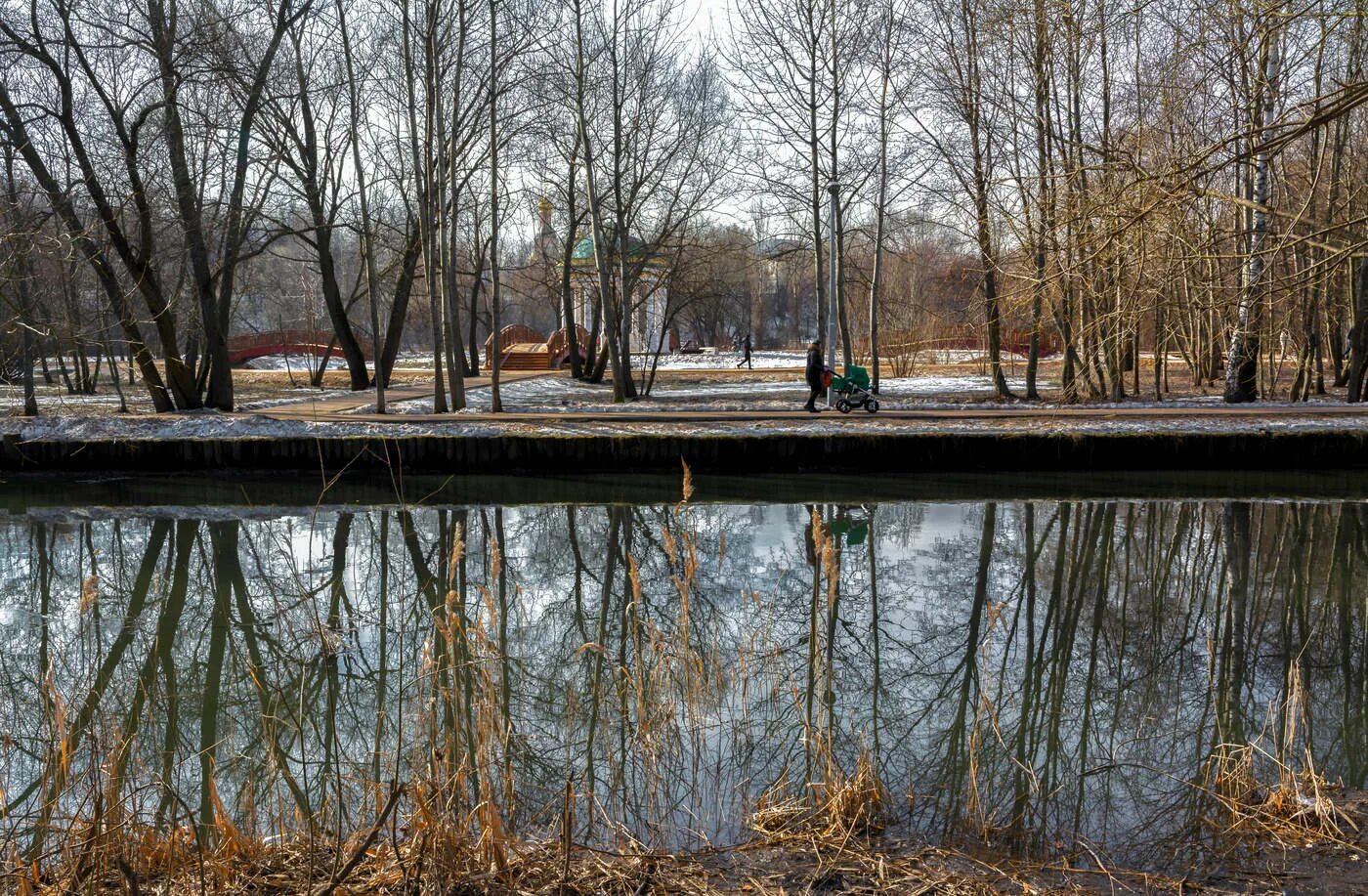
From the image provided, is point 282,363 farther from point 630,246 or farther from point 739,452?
point 739,452

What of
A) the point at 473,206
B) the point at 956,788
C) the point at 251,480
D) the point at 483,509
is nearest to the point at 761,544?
the point at 483,509

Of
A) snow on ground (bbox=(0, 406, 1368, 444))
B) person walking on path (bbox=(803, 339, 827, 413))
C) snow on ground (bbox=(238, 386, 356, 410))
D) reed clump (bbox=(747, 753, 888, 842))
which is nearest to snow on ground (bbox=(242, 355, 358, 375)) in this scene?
snow on ground (bbox=(238, 386, 356, 410))

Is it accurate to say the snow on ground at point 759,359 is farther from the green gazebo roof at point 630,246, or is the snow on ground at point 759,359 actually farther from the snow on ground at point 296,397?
the snow on ground at point 296,397

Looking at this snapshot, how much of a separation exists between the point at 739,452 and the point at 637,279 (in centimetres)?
1217

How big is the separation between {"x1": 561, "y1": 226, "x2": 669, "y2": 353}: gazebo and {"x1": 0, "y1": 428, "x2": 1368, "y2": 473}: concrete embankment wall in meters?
6.34

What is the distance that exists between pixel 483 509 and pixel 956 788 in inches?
360

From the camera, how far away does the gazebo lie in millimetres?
27078

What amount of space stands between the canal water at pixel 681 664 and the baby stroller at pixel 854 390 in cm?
676

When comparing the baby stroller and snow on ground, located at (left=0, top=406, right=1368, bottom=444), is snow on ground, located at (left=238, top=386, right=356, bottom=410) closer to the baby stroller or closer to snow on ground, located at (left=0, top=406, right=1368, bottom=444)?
snow on ground, located at (left=0, top=406, right=1368, bottom=444)

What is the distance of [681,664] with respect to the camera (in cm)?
597

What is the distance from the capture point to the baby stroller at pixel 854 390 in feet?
65.7

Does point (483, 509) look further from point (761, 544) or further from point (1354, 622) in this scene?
point (1354, 622)

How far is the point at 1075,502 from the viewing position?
13523mm

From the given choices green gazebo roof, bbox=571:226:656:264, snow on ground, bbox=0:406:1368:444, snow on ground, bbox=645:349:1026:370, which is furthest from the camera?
snow on ground, bbox=645:349:1026:370
